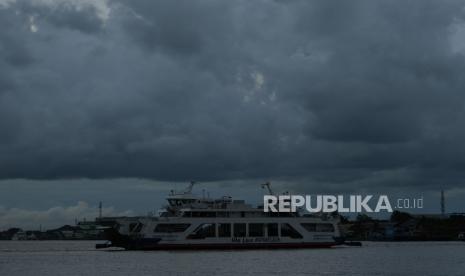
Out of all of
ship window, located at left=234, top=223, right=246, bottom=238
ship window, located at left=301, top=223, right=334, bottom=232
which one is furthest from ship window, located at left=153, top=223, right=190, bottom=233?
ship window, located at left=301, top=223, right=334, bottom=232

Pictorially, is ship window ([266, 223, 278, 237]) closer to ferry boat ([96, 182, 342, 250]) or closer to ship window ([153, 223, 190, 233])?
ferry boat ([96, 182, 342, 250])

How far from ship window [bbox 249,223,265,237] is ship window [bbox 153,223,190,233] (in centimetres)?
981

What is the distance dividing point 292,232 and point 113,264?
38.9m

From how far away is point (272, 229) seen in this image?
116 m

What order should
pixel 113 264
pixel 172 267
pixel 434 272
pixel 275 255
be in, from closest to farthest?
pixel 434 272, pixel 172 267, pixel 113 264, pixel 275 255

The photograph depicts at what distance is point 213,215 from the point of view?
113062mm

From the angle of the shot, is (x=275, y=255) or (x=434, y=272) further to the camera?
(x=275, y=255)

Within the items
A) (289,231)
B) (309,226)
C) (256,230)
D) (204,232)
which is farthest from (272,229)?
(204,232)

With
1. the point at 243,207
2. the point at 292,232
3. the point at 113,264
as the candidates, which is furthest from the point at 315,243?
the point at 113,264

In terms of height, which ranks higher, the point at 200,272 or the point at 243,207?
the point at 243,207

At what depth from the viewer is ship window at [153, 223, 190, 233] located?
359 ft

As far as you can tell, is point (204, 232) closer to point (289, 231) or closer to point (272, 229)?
point (272, 229)

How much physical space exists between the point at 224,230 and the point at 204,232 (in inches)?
117

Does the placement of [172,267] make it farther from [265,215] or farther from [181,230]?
[265,215]
